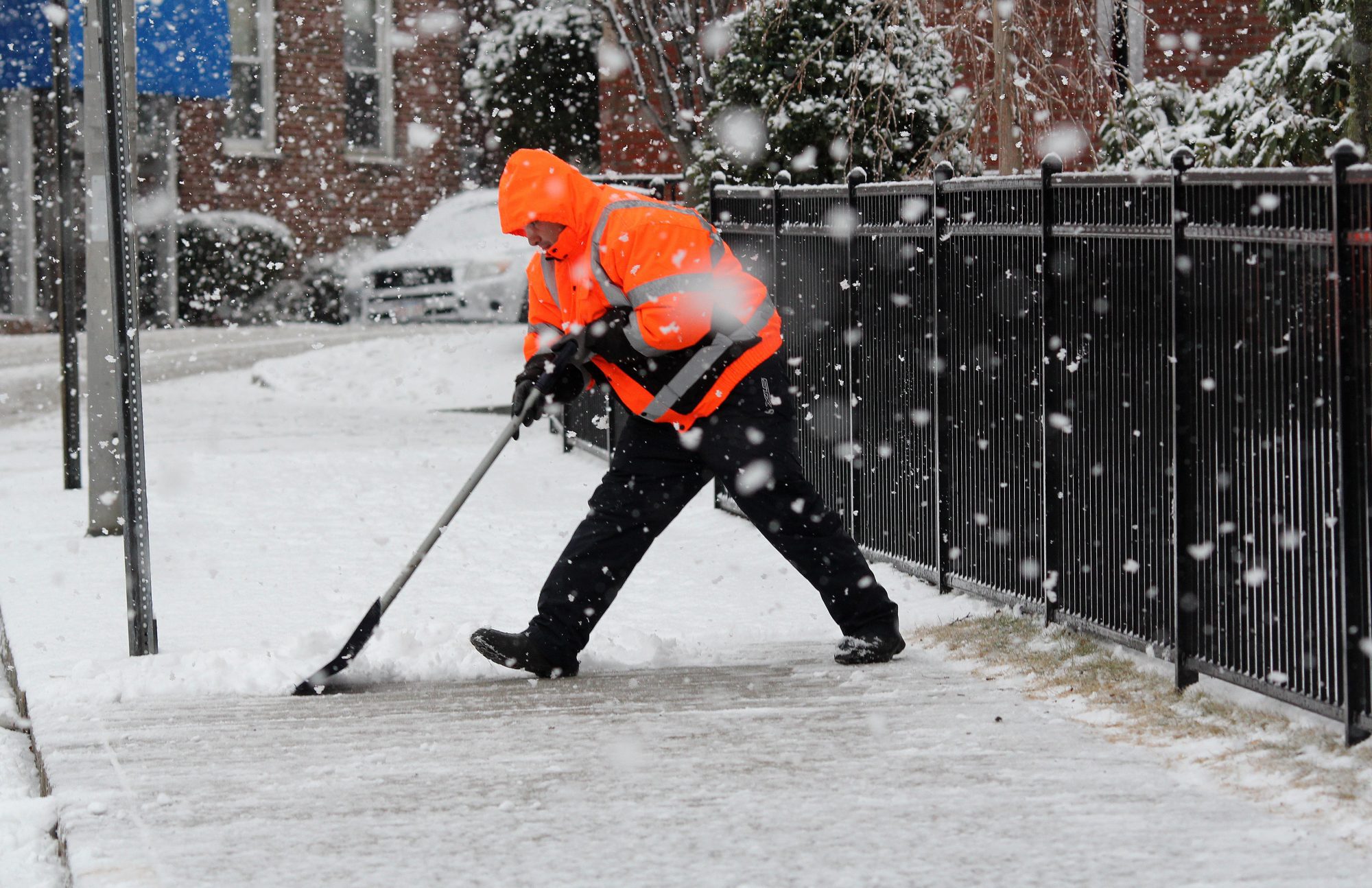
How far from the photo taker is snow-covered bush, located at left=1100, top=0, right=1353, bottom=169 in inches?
402

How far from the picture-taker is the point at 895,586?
24.6 feet

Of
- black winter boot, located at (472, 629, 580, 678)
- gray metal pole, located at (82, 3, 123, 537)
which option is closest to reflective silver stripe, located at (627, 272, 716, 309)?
black winter boot, located at (472, 629, 580, 678)

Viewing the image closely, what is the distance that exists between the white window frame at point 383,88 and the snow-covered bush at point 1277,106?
18.2 m

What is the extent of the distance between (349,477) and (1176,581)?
658cm

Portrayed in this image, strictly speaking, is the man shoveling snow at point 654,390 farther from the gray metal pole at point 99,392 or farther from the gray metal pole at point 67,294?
the gray metal pole at point 67,294

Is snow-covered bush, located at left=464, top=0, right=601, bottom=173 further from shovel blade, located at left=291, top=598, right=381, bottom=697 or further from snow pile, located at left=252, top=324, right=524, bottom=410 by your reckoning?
shovel blade, located at left=291, top=598, right=381, bottom=697

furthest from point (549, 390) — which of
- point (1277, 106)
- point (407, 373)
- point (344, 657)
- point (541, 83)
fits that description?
point (541, 83)

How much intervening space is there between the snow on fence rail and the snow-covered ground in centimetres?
45

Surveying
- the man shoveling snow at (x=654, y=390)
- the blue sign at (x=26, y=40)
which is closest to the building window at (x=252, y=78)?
the blue sign at (x=26, y=40)

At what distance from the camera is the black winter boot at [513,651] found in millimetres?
5992

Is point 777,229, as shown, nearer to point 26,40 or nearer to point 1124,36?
point 26,40

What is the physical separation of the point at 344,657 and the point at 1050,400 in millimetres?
2406

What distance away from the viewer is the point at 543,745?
5156mm

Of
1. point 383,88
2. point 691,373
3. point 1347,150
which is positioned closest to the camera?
point 1347,150
